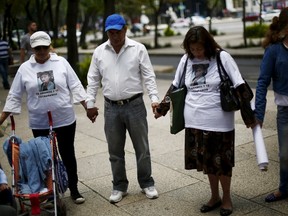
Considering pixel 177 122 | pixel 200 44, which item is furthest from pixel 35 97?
pixel 200 44

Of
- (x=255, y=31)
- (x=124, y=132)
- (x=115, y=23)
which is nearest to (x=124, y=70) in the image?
(x=115, y=23)

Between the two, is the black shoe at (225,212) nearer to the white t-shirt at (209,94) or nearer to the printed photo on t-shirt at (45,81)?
the white t-shirt at (209,94)

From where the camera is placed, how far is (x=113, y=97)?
4.77 meters

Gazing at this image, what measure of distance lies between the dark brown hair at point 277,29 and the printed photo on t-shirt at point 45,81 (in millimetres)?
2103

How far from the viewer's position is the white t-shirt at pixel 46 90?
4680 millimetres

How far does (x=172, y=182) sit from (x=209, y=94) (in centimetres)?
159

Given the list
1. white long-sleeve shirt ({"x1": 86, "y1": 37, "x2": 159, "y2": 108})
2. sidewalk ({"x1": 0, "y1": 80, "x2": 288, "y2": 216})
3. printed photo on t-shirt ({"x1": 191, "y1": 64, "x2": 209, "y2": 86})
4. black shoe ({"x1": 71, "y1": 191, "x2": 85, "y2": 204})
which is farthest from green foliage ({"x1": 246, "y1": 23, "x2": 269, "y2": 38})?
printed photo on t-shirt ({"x1": 191, "y1": 64, "x2": 209, "y2": 86})

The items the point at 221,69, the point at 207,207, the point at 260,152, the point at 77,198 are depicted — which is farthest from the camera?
the point at 77,198

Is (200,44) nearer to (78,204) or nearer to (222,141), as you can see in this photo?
(222,141)

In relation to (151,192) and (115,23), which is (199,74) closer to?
(115,23)

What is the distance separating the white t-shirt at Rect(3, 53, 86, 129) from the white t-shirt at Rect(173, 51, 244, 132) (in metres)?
1.28

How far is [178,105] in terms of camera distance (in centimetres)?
444

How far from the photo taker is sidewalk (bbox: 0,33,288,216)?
4676 millimetres

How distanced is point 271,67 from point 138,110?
55.1 inches
